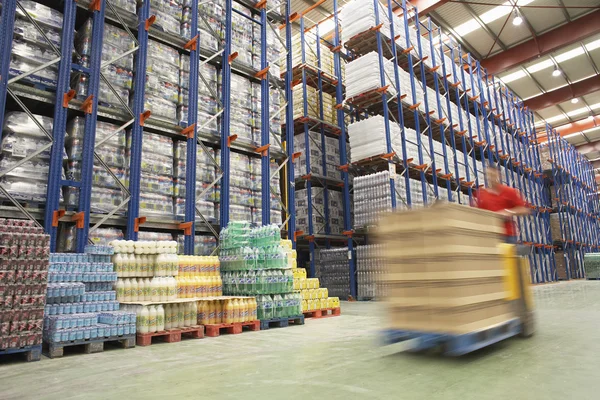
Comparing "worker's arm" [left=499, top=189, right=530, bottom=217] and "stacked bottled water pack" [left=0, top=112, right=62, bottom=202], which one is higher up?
"stacked bottled water pack" [left=0, top=112, right=62, bottom=202]

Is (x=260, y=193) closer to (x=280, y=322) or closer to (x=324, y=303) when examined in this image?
(x=324, y=303)

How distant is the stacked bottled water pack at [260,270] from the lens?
6.56 m

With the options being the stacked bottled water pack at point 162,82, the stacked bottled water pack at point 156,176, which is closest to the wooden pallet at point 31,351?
the stacked bottled water pack at point 156,176

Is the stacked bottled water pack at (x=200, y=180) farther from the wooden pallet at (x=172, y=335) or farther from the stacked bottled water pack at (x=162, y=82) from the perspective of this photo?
the wooden pallet at (x=172, y=335)

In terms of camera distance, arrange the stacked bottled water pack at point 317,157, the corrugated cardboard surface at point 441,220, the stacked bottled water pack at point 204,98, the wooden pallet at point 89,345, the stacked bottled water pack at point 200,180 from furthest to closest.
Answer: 1. the stacked bottled water pack at point 317,157
2. the stacked bottled water pack at point 204,98
3. the stacked bottled water pack at point 200,180
4. the wooden pallet at point 89,345
5. the corrugated cardboard surface at point 441,220

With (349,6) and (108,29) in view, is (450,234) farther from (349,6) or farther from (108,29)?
(349,6)

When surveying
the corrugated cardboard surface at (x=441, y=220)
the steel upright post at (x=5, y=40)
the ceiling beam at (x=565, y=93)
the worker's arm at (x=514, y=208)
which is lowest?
the corrugated cardboard surface at (x=441, y=220)

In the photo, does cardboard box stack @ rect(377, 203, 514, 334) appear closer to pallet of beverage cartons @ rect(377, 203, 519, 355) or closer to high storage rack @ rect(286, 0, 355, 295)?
pallet of beverage cartons @ rect(377, 203, 519, 355)

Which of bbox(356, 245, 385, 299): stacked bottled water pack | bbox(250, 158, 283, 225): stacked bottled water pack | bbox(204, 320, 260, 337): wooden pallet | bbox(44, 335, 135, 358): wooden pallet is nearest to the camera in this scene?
bbox(44, 335, 135, 358): wooden pallet

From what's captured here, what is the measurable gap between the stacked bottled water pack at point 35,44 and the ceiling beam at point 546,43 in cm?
1875

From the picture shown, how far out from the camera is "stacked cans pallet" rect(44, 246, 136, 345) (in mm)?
4473

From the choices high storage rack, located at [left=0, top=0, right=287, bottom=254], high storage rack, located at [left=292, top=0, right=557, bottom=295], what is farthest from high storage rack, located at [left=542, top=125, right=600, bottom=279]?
high storage rack, located at [left=0, top=0, right=287, bottom=254]

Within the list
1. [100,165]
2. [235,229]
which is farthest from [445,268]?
[100,165]

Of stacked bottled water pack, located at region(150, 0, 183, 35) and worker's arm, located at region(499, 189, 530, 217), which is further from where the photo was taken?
stacked bottled water pack, located at region(150, 0, 183, 35)
